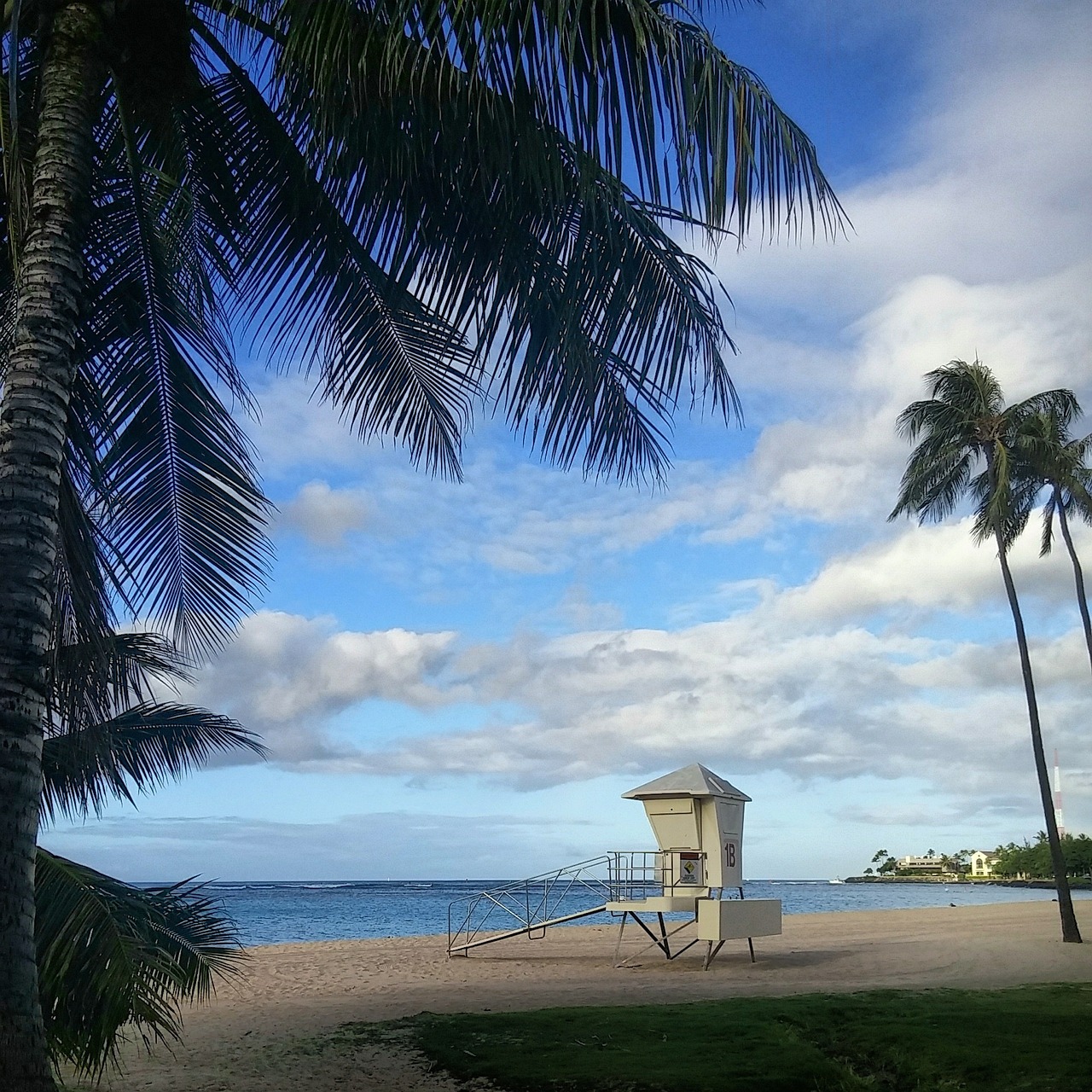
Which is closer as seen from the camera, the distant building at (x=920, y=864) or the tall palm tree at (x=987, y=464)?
the tall palm tree at (x=987, y=464)

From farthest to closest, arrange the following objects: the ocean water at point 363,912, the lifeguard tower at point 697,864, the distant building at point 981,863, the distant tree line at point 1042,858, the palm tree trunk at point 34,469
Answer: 1. the distant building at point 981,863
2. the distant tree line at point 1042,858
3. the ocean water at point 363,912
4. the lifeguard tower at point 697,864
5. the palm tree trunk at point 34,469

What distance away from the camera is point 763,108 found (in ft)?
15.5

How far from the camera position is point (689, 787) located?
17.4m

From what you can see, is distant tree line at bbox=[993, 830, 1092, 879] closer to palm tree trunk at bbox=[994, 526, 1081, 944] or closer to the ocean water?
the ocean water

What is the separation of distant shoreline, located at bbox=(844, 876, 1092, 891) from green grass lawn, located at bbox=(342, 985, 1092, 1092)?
5145 centimetres

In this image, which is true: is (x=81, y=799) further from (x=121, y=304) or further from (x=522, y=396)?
(x=522, y=396)

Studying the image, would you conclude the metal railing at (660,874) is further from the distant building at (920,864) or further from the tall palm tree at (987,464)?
the distant building at (920,864)

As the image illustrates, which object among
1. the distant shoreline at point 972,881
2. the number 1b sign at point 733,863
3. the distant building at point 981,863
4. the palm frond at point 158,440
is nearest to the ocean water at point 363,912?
the distant shoreline at point 972,881

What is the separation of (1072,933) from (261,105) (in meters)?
19.6

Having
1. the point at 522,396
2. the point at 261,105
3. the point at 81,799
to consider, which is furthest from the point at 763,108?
the point at 81,799

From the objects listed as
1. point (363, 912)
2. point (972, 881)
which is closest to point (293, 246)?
point (363, 912)

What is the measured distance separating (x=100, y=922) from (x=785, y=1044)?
18.1 ft

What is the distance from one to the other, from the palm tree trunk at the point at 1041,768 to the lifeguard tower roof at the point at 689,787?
5.85 m

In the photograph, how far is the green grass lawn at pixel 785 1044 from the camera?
724 cm
